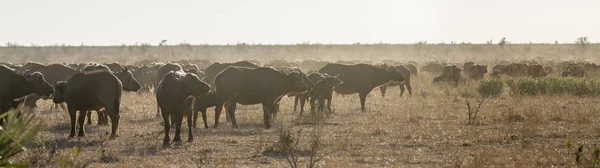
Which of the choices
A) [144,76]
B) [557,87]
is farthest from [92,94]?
[557,87]

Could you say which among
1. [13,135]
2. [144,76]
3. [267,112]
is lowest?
[267,112]

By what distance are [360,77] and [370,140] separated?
31.4 ft

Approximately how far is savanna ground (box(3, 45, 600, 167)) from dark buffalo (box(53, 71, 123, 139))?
0.50 metres

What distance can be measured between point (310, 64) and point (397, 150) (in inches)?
1521

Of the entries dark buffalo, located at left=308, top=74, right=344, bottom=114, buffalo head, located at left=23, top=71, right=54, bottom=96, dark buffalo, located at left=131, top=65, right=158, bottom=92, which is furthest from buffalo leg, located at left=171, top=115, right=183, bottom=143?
dark buffalo, located at left=131, top=65, right=158, bottom=92

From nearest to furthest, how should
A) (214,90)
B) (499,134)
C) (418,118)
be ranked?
(499,134), (214,90), (418,118)

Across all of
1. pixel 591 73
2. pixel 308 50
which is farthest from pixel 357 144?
pixel 308 50

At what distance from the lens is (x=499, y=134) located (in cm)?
1500

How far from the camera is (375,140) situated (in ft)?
47.8

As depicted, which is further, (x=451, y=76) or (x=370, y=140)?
(x=451, y=76)

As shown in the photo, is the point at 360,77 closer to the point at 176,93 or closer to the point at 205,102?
the point at 205,102

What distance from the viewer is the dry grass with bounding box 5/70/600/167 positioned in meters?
11.6

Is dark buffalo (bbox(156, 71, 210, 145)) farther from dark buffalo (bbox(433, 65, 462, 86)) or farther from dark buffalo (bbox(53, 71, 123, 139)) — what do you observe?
dark buffalo (bbox(433, 65, 462, 86))

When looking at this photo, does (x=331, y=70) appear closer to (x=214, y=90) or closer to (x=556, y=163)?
(x=214, y=90)
